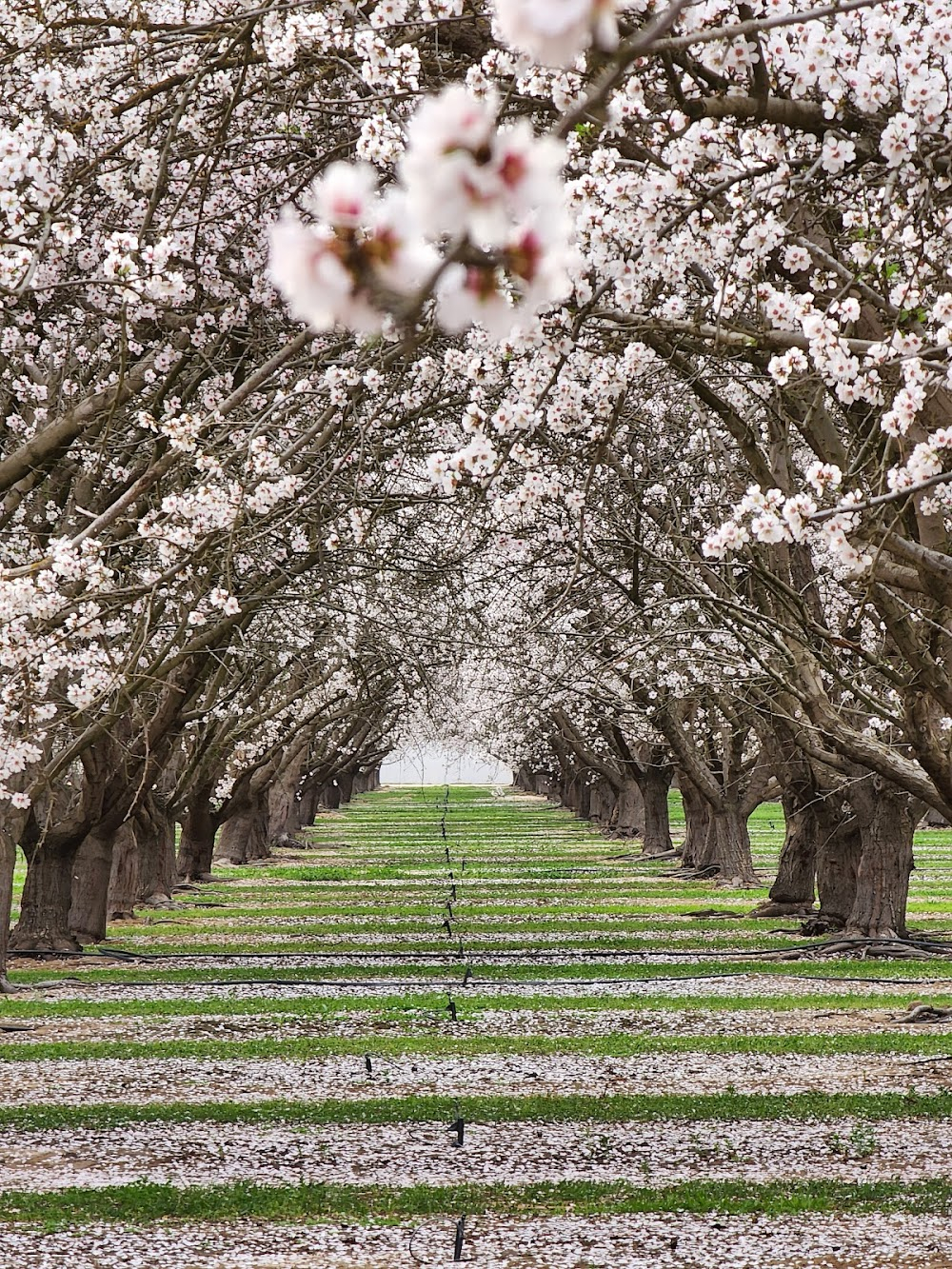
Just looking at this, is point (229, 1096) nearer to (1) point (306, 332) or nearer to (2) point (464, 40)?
(1) point (306, 332)

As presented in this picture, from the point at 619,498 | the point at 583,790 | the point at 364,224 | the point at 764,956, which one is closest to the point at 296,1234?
the point at 364,224

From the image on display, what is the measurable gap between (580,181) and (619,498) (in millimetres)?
10025

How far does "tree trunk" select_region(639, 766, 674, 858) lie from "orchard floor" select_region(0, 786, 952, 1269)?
1213 cm

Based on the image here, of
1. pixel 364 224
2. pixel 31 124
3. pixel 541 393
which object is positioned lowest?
pixel 364 224

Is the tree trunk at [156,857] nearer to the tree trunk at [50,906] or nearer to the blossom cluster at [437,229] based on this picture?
the tree trunk at [50,906]

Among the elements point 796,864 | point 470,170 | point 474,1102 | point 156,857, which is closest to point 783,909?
point 796,864

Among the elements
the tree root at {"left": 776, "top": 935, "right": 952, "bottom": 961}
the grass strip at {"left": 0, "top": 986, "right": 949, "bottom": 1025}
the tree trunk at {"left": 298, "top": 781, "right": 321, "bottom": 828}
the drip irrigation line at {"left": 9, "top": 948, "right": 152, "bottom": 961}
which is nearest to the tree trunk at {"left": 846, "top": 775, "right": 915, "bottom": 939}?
the tree root at {"left": 776, "top": 935, "right": 952, "bottom": 961}

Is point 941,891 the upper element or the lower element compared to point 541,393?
lower

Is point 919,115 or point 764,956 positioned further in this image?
point 764,956

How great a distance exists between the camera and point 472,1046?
1389 centimetres

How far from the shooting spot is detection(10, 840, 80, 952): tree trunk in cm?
1980

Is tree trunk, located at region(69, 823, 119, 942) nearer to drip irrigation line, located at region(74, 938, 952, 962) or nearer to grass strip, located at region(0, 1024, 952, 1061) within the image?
drip irrigation line, located at region(74, 938, 952, 962)

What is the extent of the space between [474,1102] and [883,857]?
1076 centimetres

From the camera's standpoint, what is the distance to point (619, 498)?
16766 millimetres
